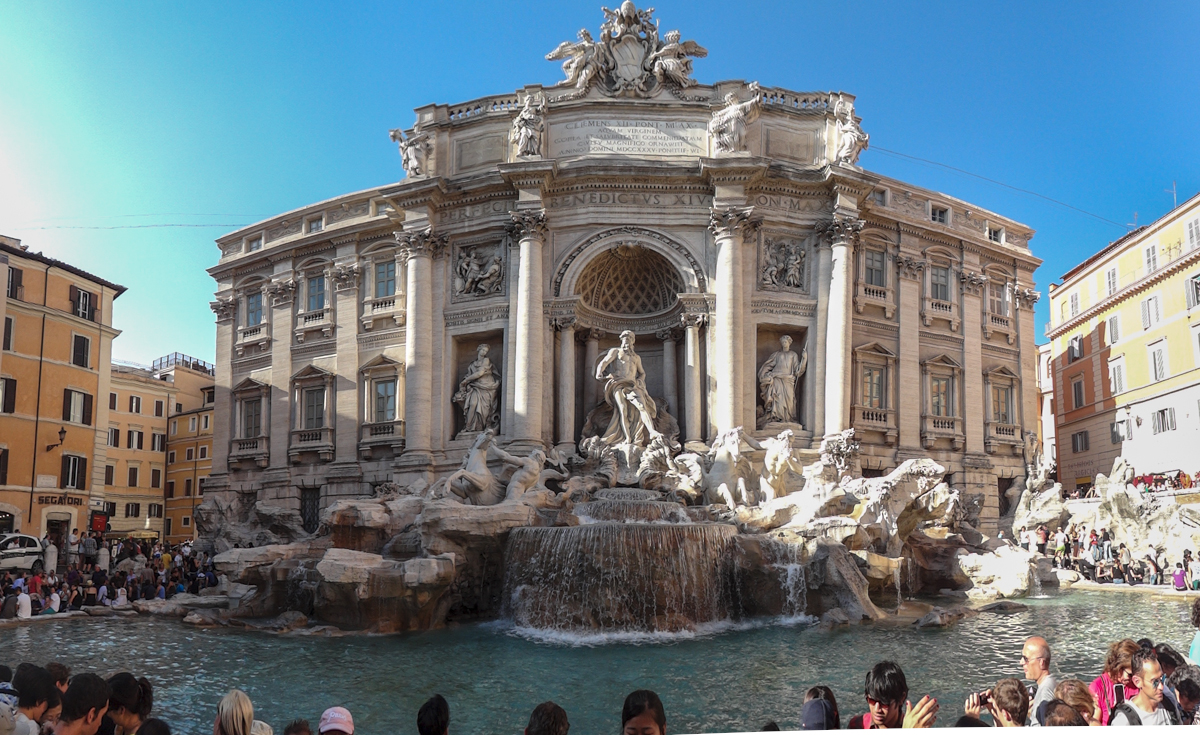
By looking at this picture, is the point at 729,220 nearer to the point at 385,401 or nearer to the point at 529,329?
the point at 529,329

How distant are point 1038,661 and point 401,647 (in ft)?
34.0

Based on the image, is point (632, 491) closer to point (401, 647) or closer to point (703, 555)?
point (703, 555)

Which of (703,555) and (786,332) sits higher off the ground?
(786,332)

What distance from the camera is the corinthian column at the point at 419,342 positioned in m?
25.0

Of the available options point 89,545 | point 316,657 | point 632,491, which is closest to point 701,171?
point 632,491

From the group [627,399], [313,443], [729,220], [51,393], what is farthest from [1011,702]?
[51,393]

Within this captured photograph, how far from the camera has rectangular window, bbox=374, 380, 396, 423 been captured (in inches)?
1046

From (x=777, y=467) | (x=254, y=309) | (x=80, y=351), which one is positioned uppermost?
(x=254, y=309)

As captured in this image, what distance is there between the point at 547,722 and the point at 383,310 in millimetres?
24039

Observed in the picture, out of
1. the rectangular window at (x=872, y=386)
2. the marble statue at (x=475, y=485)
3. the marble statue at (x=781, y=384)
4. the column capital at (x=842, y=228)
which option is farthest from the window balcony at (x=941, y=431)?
the marble statue at (x=475, y=485)

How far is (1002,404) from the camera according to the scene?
93.5 feet

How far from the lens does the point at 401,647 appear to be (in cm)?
1345

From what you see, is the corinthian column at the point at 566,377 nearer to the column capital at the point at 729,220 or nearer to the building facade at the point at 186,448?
the column capital at the point at 729,220

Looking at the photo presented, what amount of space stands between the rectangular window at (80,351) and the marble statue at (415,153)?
42.9ft
